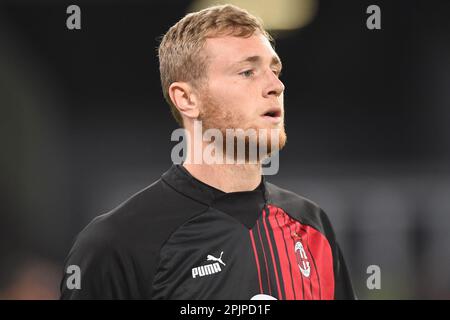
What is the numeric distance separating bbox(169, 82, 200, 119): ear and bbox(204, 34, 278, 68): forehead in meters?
0.13

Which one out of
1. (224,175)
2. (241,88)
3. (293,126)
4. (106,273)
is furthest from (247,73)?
(293,126)

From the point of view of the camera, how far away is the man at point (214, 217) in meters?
1.79

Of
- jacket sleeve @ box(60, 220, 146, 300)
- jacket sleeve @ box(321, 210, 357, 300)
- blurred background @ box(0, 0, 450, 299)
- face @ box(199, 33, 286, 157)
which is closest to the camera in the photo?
jacket sleeve @ box(60, 220, 146, 300)

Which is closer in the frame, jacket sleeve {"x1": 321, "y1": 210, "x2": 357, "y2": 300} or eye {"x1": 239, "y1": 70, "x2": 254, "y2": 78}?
eye {"x1": 239, "y1": 70, "x2": 254, "y2": 78}

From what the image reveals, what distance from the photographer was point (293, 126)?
669 centimetres

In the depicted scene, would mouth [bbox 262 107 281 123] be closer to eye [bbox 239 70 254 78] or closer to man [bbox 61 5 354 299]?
man [bbox 61 5 354 299]

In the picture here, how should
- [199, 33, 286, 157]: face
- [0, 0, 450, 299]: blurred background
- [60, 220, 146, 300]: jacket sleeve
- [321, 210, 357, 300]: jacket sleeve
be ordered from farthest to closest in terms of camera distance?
[0, 0, 450, 299]: blurred background → [321, 210, 357, 300]: jacket sleeve → [199, 33, 286, 157]: face → [60, 220, 146, 300]: jacket sleeve

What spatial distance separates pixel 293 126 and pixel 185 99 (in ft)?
15.6

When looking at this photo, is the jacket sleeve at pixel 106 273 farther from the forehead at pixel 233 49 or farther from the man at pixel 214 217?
the forehead at pixel 233 49

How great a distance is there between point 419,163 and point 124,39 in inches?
140

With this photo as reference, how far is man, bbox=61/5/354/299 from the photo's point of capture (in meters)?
1.79

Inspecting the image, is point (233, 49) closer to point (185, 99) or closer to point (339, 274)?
point (185, 99)

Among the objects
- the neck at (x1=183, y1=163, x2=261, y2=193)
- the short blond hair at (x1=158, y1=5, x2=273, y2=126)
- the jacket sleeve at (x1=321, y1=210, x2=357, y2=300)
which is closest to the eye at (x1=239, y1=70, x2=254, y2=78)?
the short blond hair at (x1=158, y1=5, x2=273, y2=126)
